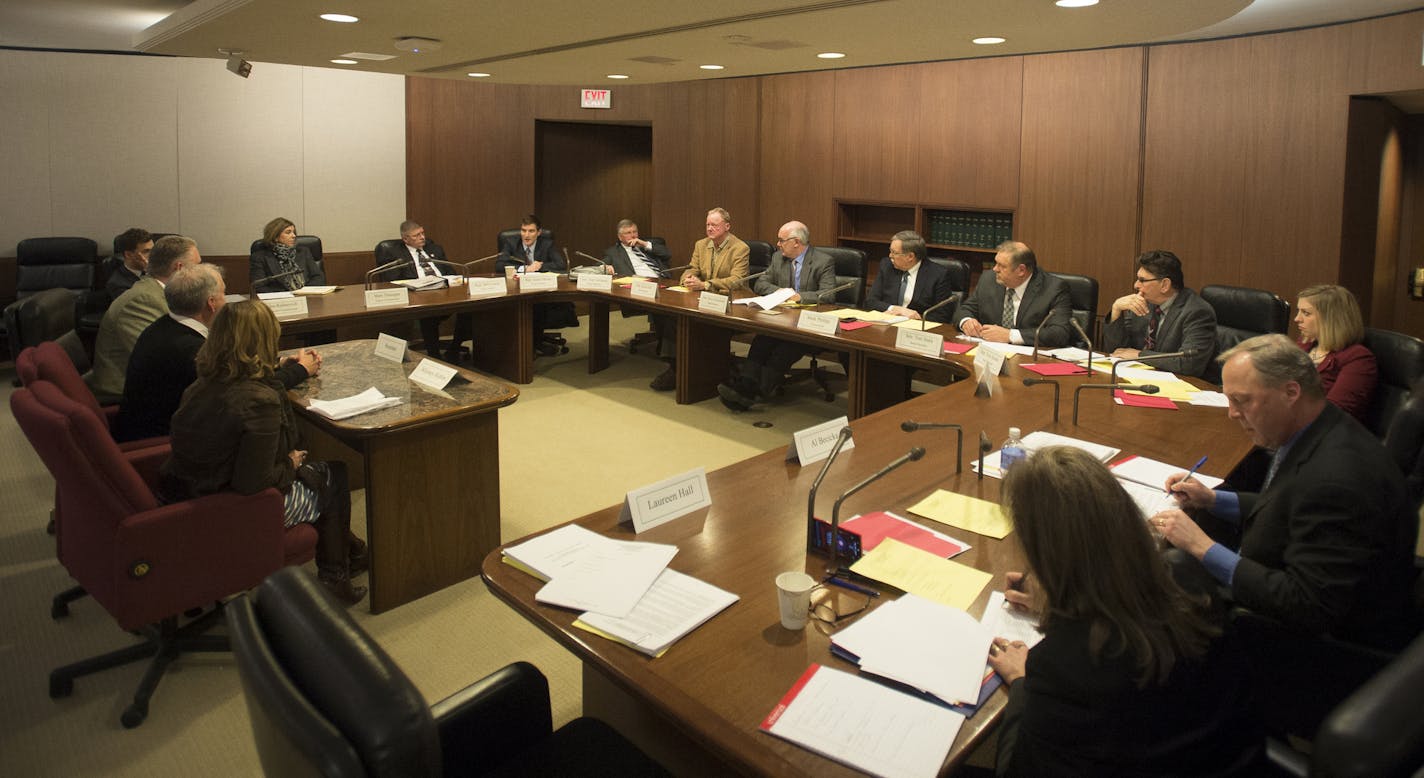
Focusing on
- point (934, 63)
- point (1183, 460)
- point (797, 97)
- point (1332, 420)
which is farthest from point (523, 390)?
point (1332, 420)

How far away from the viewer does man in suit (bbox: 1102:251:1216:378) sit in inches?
156

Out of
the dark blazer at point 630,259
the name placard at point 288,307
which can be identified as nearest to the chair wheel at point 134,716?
the name placard at point 288,307

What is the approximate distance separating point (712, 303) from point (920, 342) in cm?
151

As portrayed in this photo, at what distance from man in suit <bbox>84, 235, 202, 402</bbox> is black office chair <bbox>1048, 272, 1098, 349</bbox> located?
4082mm

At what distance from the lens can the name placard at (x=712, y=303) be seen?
5355 mm

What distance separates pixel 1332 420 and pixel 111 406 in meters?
4.25

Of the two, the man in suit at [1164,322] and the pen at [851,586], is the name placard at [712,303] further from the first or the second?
the pen at [851,586]

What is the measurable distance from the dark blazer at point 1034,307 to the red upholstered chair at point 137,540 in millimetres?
3516

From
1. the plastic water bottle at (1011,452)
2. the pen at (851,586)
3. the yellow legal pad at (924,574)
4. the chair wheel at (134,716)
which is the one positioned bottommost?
the chair wheel at (134,716)

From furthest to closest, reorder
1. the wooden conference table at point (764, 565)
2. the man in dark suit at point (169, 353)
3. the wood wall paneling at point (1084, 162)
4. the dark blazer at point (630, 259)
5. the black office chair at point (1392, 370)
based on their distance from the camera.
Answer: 1. the dark blazer at point (630, 259)
2. the wood wall paneling at point (1084, 162)
3. the black office chair at point (1392, 370)
4. the man in dark suit at point (169, 353)
5. the wooden conference table at point (764, 565)

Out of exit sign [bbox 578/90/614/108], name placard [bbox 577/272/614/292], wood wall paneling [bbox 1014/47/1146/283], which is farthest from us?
exit sign [bbox 578/90/614/108]

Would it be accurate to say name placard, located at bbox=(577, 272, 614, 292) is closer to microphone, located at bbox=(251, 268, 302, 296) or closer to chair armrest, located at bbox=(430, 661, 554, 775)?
microphone, located at bbox=(251, 268, 302, 296)

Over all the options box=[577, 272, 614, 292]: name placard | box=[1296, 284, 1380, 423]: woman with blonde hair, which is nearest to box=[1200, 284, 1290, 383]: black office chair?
box=[1296, 284, 1380, 423]: woman with blonde hair

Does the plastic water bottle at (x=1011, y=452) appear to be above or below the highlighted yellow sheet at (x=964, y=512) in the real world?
above
